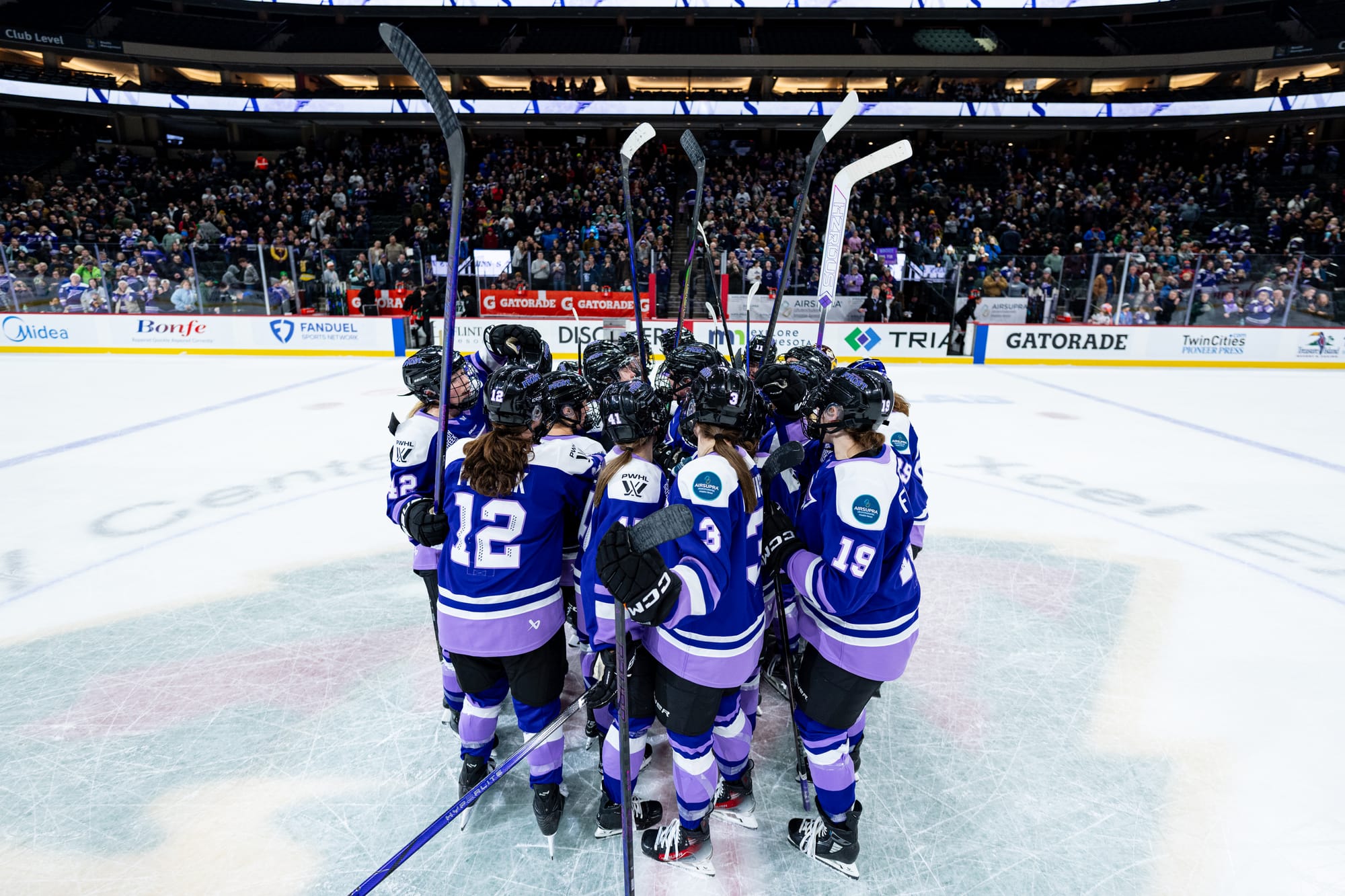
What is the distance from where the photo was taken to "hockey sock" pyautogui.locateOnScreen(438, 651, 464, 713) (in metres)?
2.84

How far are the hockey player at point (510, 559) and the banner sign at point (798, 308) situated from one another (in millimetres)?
9899

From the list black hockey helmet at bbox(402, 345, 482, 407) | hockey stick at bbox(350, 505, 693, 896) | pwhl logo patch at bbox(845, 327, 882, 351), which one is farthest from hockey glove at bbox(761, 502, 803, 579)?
pwhl logo patch at bbox(845, 327, 882, 351)

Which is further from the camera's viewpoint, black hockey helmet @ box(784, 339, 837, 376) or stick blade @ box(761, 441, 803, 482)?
black hockey helmet @ box(784, 339, 837, 376)

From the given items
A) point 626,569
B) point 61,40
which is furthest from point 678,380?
point 61,40

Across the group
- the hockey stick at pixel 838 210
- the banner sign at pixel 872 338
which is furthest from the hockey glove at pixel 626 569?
the banner sign at pixel 872 338

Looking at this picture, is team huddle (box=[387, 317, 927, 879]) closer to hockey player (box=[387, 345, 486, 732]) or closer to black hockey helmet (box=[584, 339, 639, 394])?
hockey player (box=[387, 345, 486, 732])

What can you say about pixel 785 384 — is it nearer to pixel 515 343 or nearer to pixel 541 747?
pixel 515 343

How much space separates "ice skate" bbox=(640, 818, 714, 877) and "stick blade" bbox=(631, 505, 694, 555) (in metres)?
1.24

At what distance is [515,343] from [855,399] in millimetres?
2081

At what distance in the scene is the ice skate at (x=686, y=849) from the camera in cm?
230

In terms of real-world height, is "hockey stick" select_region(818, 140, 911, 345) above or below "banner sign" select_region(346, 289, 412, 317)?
above

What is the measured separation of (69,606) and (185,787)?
6.84 feet

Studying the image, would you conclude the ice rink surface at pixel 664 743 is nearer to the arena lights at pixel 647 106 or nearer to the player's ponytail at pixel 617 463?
the player's ponytail at pixel 617 463

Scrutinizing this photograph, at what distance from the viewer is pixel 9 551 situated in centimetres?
474
